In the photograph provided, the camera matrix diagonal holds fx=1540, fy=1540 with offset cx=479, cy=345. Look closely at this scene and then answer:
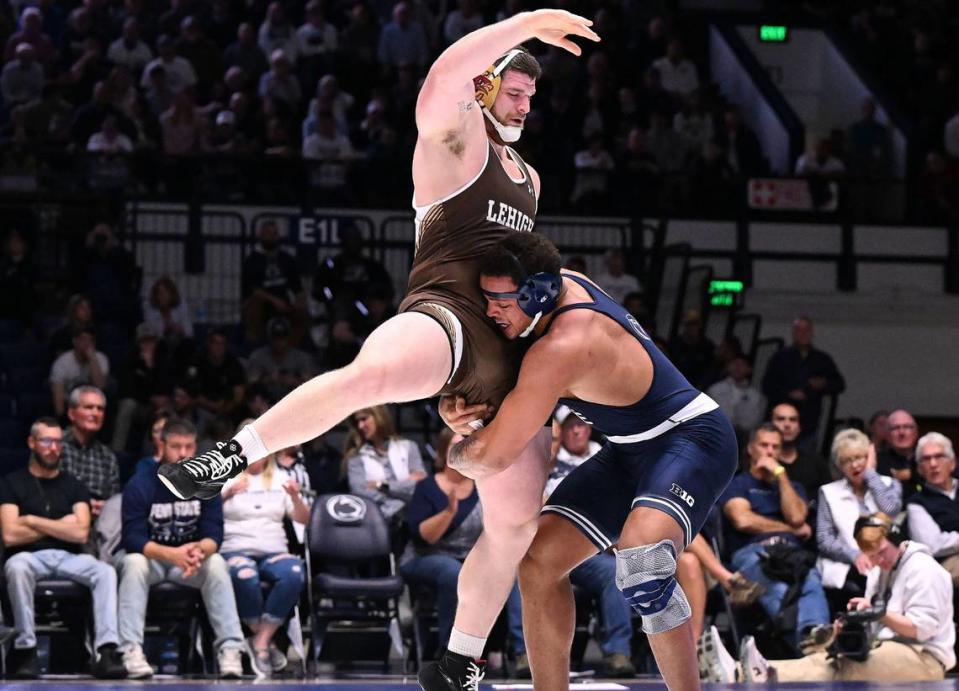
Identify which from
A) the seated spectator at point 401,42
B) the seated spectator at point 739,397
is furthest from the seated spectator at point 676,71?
the seated spectator at point 739,397

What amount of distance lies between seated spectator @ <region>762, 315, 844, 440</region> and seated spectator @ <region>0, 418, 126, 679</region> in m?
5.43

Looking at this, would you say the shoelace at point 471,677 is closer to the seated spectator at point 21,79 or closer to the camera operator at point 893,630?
the camera operator at point 893,630

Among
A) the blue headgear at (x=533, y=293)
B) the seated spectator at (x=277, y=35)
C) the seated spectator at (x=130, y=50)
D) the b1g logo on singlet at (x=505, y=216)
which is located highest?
the seated spectator at (x=277, y=35)

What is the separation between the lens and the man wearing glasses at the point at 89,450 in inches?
340

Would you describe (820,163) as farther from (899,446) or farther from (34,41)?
(34,41)

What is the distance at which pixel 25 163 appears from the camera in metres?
12.0

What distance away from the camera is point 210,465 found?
14.2 ft

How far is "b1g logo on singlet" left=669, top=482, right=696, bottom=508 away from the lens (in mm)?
4590

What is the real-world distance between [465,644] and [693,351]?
6.84 m

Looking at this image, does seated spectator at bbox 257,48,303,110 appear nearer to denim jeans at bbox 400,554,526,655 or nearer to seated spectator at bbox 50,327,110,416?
seated spectator at bbox 50,327,110,416

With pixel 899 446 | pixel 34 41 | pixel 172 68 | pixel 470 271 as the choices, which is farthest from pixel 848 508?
A: pixel 34 41

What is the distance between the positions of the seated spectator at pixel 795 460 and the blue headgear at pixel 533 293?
Result: 5024mm

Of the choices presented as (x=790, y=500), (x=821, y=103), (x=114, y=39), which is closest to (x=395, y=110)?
(x=114, y=39)

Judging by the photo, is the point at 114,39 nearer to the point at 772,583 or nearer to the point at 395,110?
the point at 395,110
